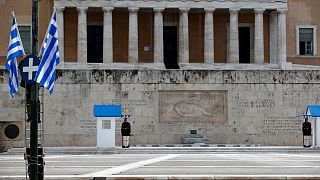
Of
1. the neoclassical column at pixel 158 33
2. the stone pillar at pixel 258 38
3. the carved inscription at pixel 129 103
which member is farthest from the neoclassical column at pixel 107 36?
the carved inscription at pixel 129 103

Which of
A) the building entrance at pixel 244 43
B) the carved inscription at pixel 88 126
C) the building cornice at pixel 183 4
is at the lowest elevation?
the carved inscription at pixel 88 126

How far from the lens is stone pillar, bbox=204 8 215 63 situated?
2295 inches

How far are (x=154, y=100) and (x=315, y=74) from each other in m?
9.60

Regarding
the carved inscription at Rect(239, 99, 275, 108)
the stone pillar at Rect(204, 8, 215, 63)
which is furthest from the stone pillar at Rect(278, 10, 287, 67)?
the carved inscription at Rect(239, 99, 275, 108)

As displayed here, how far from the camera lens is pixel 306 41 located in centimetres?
6272

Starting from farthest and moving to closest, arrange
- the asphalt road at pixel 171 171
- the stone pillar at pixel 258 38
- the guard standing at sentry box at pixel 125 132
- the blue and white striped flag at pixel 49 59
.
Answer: the stone pillar at pixel 258 38 < the guard standing at sentry box at pixel 125 132 < the asphalt road at pixel 171 171 < the blue and white striped flag at pixel 49 59

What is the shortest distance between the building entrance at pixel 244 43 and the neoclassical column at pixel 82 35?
50.3ft

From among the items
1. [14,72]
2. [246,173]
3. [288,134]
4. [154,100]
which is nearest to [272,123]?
[288,134]

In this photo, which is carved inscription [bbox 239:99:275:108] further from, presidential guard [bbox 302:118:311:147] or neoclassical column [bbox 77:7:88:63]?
neoclassical column [bbox 77:7:88:63]

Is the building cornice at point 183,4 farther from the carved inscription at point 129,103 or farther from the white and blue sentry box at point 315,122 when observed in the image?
A: the white and blue sentry box at point 315,122

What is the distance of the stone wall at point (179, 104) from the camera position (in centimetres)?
3719

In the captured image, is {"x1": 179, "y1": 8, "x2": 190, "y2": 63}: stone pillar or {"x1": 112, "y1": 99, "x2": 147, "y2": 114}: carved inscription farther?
{"x1": 179, "y1": 8, "x2": 190, "y2": 63}: stone pillar

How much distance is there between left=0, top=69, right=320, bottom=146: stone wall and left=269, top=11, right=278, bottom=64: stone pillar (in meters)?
22.8

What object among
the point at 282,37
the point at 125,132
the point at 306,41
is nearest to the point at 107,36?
the point at 282,37
